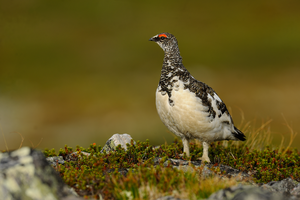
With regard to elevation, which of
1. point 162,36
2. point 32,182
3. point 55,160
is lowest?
point 55,160

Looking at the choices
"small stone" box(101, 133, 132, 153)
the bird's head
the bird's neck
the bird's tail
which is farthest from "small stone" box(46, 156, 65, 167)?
the bird's tail

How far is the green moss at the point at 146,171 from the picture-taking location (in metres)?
3.99

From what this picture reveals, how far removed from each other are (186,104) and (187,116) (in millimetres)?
235

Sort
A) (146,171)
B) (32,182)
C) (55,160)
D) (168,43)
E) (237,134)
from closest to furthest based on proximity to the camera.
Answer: (32,182), (146,171), (55,160), (168,43), (237,134)

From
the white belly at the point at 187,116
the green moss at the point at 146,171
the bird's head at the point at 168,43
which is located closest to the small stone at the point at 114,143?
the green moss at the point at 146,171

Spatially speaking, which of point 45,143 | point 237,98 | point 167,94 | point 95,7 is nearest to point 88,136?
point 45,143

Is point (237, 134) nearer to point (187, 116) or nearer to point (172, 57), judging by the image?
point (187, 116)

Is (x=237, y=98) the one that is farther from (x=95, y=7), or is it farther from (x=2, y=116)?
(x=95, y=7)

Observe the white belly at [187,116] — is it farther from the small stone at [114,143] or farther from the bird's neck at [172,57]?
the small stone at [114,143]

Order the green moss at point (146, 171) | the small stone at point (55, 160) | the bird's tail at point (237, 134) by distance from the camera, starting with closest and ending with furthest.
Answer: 1. the green moss at point (146, 171)
2. the small stone at point (55, 160)
3. the bird's tail at point (237, 134)

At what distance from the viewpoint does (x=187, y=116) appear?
588 cm

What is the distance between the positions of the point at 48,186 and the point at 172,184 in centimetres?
158

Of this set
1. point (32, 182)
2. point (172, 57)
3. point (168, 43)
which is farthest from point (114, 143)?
point (32, 182)

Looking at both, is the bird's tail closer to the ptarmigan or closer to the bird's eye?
the ptarmigan
